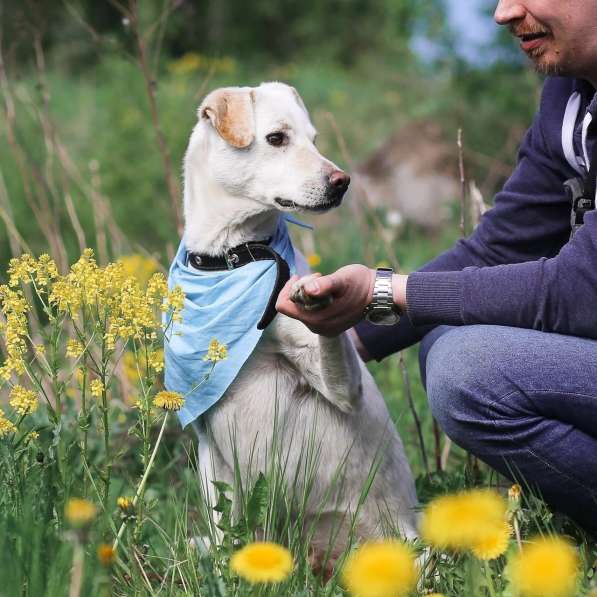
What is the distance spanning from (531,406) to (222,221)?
3.10 feet

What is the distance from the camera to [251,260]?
240 cm

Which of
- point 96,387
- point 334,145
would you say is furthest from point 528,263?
point 334,145

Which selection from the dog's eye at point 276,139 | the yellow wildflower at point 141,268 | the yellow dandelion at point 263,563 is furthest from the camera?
the yellow wildflower at point 141,268

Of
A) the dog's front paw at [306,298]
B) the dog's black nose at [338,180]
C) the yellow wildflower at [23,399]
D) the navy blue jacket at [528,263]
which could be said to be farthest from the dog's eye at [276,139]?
the yellow wildflower at [23,399]

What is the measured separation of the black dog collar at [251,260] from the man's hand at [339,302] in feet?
0.78

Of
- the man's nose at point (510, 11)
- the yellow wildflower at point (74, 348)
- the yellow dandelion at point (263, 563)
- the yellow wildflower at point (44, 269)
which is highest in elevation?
the man's nose at point (510, 11)

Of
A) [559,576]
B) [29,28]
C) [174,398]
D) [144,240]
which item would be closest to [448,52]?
[144,240]

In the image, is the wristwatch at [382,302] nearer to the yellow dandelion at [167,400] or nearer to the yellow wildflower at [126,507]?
the yellow dandelion at [167,400]

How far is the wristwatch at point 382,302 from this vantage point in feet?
6.70

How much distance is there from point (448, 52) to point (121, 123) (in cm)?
243

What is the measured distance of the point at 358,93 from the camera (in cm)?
1066

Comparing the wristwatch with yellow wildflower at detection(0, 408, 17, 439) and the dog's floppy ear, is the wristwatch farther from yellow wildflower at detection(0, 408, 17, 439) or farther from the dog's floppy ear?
yellow wildflower at detection(0, 408, 17, 439)

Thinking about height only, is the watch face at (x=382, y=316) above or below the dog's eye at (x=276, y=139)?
below

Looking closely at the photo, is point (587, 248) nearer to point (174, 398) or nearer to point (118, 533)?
point (174, 398)
